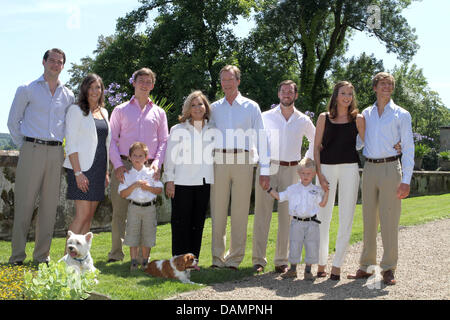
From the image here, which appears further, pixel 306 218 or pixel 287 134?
pixel 287 134

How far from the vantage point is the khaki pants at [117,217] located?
6504 millimetres

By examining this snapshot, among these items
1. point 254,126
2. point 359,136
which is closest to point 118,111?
point 254,126

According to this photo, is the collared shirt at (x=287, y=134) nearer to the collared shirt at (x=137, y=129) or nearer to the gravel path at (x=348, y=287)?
the collared shirt at (x=137, y=129)

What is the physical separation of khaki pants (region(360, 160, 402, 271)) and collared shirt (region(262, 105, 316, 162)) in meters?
0.94

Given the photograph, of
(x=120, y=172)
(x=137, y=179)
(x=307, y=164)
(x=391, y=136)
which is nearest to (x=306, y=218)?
(x=307, y=164)

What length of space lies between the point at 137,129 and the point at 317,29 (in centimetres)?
2588

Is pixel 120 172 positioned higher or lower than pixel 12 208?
higher

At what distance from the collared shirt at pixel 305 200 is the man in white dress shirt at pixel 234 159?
53cm

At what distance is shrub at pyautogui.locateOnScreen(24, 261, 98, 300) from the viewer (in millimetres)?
4078

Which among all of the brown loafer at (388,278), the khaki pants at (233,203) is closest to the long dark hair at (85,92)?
the khaki pants at (233,203)

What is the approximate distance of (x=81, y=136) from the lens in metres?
5.86

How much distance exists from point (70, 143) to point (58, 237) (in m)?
3.32

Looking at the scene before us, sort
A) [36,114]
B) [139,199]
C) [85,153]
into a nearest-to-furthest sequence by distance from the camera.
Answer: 1. [85,153]
2. [139,199]
3. [36,114]

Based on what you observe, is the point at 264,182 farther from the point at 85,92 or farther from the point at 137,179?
the point at 85,92
